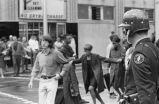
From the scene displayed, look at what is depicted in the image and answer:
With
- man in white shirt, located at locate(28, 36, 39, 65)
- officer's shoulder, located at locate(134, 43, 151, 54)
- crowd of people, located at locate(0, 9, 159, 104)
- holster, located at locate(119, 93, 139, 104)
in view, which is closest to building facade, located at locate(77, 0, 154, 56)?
man in white shirt, located at locate(28, 36, 39, 65)

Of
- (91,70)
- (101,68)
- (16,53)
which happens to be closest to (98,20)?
(16,53)

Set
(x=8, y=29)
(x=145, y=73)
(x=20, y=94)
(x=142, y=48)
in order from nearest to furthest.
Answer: (x=145, y=73) → (x=142, y=48) → (x=20, y=94) → (x=8, y=29)

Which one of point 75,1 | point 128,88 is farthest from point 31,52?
point 128,88

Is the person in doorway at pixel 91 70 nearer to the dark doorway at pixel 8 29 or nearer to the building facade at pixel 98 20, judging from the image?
the dark doorway at pixel 8 29

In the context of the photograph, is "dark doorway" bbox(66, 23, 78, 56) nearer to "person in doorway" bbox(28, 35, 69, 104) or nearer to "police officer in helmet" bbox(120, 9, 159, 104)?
"person in doorway" bbox(28, 35, 69, 104)

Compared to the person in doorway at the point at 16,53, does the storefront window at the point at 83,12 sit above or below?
above

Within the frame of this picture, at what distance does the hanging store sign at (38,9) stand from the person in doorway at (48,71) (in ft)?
56.0

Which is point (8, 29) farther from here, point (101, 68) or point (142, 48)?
point (142, 48)

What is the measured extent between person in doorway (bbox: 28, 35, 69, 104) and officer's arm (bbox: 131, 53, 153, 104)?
4.41m

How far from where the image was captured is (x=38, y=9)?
25.5 m

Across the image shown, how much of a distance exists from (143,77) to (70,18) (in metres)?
24.7

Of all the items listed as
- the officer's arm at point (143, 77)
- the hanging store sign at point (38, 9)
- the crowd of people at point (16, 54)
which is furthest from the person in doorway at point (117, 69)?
the hanging store sign at point (38, 9)

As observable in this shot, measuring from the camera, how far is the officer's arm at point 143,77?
324 centimetres

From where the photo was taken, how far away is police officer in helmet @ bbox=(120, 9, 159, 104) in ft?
10.6
